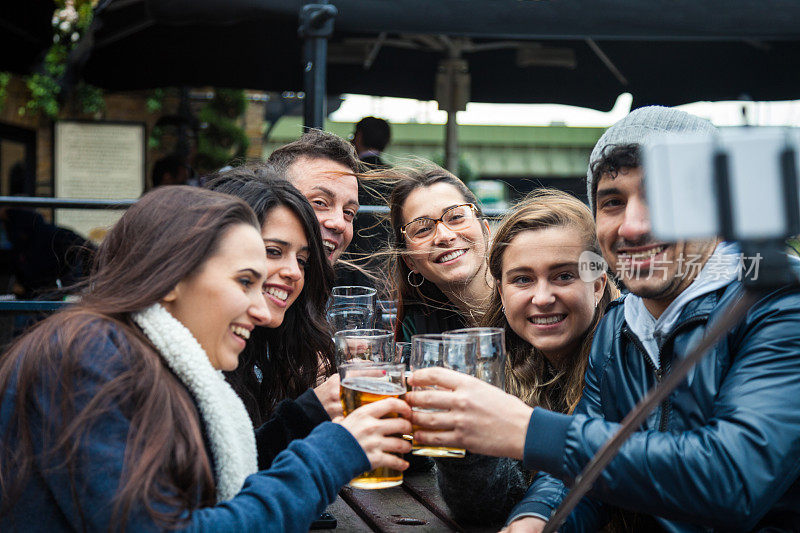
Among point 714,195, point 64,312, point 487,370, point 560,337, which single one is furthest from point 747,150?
point 560,337

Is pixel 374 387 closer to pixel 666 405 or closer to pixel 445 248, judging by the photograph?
pixel 666 405

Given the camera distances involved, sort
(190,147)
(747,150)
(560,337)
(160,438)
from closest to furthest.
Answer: (747,150) < (160,438) < (560,337) < (190,147)

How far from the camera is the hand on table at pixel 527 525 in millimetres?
1598

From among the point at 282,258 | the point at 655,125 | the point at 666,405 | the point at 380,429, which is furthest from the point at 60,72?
the point at 666,405

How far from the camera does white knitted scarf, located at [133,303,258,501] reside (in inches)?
52.7

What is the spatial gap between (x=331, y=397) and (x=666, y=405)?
699 mm

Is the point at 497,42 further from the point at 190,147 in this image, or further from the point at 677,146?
the point at 677,146

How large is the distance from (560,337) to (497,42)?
420cm

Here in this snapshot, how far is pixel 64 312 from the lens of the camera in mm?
1366

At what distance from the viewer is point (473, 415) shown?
140 centimetres

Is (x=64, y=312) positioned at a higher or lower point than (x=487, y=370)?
higher

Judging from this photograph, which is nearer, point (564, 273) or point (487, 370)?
point (487, 370)

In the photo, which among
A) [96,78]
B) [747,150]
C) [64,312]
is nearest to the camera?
[747,150]

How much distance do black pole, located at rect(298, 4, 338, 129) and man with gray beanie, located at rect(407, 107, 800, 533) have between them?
6.49 ft
